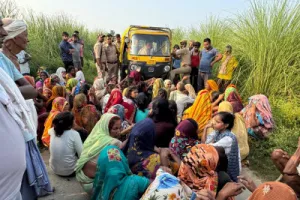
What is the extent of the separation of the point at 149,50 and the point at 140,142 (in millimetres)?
7191

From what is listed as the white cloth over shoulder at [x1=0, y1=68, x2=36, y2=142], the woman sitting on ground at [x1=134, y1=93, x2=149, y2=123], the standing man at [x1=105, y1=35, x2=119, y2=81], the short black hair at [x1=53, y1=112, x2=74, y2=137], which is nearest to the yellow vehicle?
the standing man at [x1=105, y1=35, x2=119, y2=81]

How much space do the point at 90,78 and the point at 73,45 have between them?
2452 mm

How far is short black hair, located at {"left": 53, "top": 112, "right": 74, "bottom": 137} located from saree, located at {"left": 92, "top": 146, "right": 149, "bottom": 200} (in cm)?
142

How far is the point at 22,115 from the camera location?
161cm

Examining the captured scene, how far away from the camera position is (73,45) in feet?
36.4

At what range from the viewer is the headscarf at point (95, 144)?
3240 mm

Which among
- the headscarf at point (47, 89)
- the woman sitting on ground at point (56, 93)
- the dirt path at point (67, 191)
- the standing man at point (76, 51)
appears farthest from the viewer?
the standing man at point (76, 51)

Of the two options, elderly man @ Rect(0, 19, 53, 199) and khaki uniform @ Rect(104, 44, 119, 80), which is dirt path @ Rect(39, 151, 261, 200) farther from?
khaki uniform @ Rect(104, 44, 119, 80)

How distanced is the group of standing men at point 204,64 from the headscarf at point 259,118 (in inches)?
97.5

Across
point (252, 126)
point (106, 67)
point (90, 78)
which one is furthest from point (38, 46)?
point (252, 126)

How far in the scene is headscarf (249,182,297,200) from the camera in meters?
1.83

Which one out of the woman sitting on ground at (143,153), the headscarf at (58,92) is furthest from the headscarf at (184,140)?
the headscarf at (58,92)

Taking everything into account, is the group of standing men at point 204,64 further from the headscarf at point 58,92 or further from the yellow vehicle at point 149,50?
the headscarf at point 58,92

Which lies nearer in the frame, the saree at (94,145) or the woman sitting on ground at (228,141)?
the saree at (94,145)
